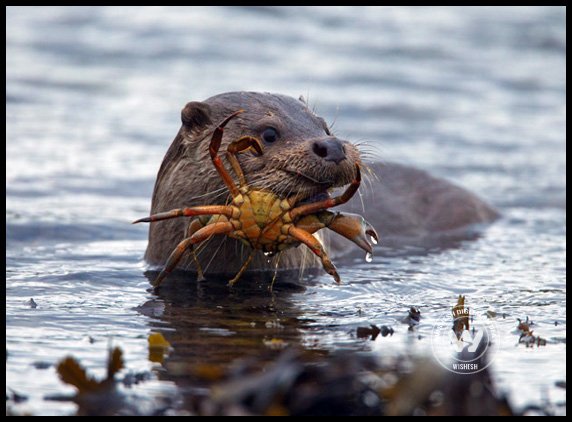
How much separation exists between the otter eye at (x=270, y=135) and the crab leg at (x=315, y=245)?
682 mm

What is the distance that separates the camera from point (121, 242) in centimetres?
691

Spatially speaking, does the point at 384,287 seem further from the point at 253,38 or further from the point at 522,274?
the point at 253,38

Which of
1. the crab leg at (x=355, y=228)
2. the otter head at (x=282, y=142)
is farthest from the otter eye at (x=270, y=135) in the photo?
the crab leg at (x=355, y=228)

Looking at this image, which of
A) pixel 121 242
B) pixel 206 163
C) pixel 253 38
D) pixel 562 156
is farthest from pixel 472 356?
pixel 253 38

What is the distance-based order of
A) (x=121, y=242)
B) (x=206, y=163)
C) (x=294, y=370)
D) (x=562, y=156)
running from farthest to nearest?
(x=562, y=156), (x=121, y=242), (x=206, y=163), (x=294, y=370)

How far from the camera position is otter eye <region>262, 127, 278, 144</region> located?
5.21 meters

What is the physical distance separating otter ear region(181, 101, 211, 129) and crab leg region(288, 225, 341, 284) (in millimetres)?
1153

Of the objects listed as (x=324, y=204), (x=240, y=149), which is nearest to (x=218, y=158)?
(x=240, y=149)

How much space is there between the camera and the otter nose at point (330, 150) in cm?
470

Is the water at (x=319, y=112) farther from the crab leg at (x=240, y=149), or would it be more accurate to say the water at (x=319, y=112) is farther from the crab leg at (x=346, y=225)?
the crab leg at (x=240, y=149)

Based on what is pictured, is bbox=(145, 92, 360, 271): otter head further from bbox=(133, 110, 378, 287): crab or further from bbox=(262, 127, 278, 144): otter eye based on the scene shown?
bbox=(133, 110, 378, 287): crab

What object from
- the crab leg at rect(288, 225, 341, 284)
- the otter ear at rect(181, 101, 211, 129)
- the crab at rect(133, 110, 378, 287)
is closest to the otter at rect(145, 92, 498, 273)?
the otter ear at rect(181, 101, 211, 129)

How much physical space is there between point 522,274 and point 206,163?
1.94 meters

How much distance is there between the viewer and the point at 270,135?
522 centimetres
